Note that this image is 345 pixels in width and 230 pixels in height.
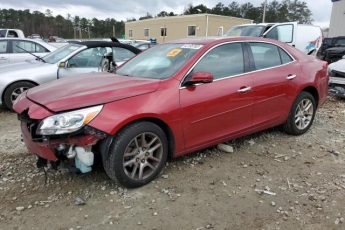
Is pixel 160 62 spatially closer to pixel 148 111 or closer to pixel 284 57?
pixel 148 111

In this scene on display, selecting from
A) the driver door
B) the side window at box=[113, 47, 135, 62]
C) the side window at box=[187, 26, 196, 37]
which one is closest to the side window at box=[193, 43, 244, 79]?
the driver door

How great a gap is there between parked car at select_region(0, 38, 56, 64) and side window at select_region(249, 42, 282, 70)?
7.03 m

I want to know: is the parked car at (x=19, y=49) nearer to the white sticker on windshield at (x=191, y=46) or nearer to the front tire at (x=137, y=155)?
the white sticker on windshield at (x=191, y=46)

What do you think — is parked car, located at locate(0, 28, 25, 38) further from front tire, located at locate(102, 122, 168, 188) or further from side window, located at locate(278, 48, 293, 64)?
front tire, located at locate(102, 122, 168, 188)

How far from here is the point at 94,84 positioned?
4102 millimetres

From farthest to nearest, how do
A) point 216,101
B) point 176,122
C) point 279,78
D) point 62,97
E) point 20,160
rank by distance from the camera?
point 279,78, point 20,160, point 216,101, point 176,122, point 62,97

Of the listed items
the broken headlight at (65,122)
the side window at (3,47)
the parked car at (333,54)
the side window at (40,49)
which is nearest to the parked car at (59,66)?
the side window at (40,49)

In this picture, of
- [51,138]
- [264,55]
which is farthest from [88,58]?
[51,138]

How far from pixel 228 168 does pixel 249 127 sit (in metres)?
0.73

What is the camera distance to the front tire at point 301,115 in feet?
18.0

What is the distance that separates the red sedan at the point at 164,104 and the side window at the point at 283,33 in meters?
6.73

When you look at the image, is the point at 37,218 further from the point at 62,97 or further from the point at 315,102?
the point at 315,102

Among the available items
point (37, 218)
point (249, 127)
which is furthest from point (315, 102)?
point (37, 218)

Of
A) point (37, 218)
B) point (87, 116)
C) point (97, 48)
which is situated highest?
point (97, 48)
